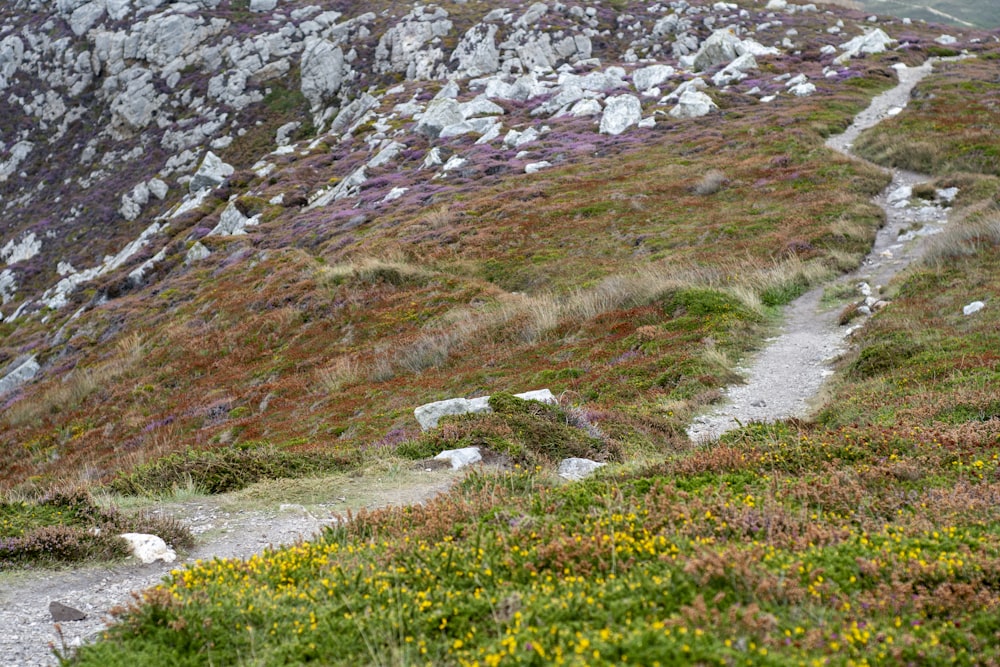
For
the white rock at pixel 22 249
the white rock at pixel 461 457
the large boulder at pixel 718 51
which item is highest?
the large boulder at pixel 718 51

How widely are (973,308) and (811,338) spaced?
3641 millimetres

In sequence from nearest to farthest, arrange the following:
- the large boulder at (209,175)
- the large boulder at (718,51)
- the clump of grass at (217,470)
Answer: the clump of grass at (217,470) → the large boulder at (209,175) → the large boulder at (718,51)

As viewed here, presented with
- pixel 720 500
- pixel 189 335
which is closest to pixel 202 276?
pixel 189 335

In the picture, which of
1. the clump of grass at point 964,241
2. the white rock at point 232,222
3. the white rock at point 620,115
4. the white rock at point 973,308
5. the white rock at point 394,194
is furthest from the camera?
the white rock at point 620,115

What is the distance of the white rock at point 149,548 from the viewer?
291 inches

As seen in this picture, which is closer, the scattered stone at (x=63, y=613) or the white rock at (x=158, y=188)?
the scattered stone at (x=63, y=613)

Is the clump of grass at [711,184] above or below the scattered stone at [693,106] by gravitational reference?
below

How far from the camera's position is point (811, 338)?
16.9m

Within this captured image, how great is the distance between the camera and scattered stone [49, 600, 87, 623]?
5930mm

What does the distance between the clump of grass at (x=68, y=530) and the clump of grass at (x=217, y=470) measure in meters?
1.43

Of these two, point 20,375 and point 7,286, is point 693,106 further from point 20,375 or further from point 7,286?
point 7,286

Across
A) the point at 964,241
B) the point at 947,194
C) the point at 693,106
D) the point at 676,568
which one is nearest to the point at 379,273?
the point at 964,241

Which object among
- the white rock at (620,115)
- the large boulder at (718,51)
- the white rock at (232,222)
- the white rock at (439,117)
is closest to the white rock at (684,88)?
the white rock at (620,115)

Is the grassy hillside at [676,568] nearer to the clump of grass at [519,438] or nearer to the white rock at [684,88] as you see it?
the clump of grass at [519,438]
